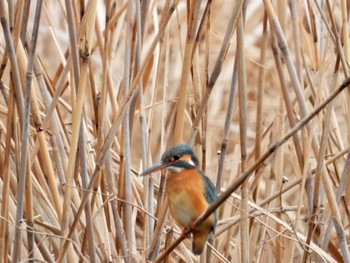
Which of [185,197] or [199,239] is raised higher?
[185,197]

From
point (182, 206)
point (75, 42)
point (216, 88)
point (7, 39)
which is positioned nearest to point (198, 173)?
point (182, 206)

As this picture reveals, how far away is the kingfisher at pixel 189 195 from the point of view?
1.80 meters

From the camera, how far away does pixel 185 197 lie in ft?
5.97

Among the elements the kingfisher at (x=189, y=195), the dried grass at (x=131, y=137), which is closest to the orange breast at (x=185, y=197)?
the kingfisher at (x=189, y=195)

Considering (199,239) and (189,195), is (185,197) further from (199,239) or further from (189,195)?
(199,239)

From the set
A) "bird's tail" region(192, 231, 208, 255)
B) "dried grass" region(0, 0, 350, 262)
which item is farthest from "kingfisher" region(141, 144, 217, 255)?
"dried grass" region(0, 0, 350, 262)

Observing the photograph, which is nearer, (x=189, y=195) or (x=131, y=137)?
(x=189, y=195)

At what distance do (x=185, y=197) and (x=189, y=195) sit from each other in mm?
12

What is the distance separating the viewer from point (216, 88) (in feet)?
14.9

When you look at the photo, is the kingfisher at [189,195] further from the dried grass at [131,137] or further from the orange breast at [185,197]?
the dried grass at [131,137]

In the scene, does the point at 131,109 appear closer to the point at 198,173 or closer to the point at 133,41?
the point at 133,41

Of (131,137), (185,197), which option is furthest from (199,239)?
(131,137)

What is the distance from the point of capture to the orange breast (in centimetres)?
181

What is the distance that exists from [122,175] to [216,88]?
245 cm
